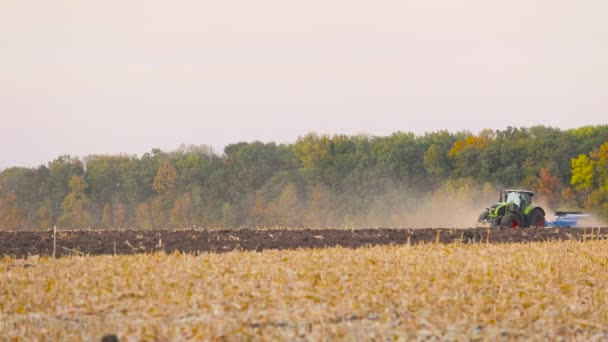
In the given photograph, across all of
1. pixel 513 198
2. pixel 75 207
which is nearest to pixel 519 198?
pixel 513 198

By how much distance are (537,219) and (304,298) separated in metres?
24.9

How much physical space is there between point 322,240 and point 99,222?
4452 cm

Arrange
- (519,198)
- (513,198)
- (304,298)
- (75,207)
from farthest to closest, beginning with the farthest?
(75,207), (513,198), (519,198), (304,298)

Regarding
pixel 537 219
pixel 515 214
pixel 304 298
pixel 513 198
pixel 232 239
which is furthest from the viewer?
pixel 513 198

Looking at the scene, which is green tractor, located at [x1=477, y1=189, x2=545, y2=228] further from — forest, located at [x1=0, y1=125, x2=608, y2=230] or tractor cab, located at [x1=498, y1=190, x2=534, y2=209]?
forest, located at [x1=0, y1=125, x2=608, y2=230]

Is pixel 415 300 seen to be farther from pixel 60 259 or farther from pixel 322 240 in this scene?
pixel 322 240

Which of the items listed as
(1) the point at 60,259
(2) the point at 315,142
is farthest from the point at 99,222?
(1) the point at 60,259

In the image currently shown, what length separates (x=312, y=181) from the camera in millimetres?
71750

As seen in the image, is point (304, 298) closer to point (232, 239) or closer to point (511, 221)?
point (232, 239)

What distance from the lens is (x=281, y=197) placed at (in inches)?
2721

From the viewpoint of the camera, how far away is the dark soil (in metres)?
25.2

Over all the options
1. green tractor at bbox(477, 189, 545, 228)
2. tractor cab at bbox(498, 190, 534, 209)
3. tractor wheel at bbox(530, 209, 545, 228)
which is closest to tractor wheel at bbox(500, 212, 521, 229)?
green tractor at bbox(477, 189, 545, 228)

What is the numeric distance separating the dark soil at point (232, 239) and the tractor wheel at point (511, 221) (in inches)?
140

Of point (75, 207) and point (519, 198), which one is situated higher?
point (519, 198)
